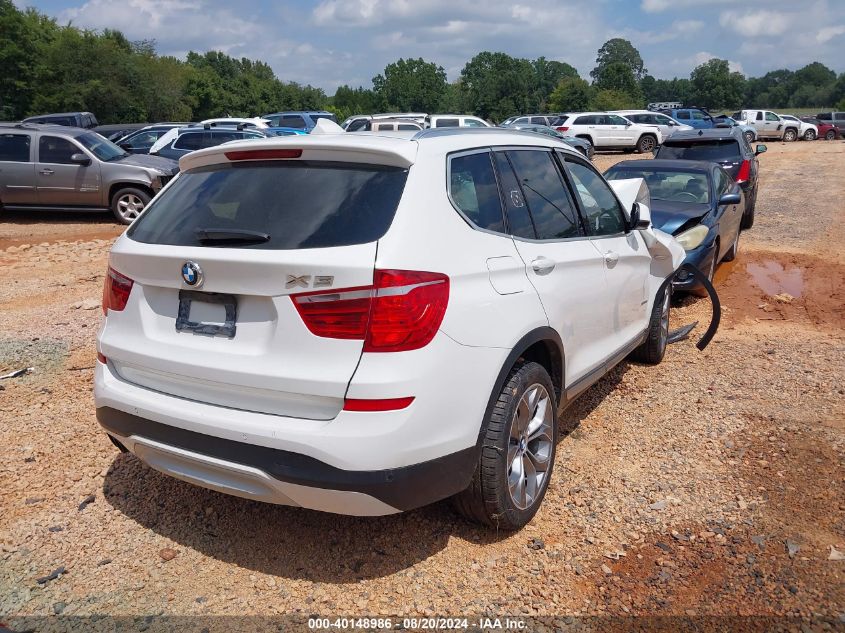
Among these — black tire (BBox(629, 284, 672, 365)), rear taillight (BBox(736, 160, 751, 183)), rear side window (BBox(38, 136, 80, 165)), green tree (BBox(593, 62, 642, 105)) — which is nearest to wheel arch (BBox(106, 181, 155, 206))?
rear side window (BBox(38, 136, 80, 165))

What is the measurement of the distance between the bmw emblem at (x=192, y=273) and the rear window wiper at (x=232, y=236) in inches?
5.0

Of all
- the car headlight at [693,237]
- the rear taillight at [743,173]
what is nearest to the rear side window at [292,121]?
the rear taillight at [743,173]

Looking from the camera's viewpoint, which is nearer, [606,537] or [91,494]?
[606,537]

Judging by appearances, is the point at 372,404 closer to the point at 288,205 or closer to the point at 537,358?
the point at 288,205

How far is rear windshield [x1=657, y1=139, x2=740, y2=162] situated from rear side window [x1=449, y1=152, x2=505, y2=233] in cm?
943

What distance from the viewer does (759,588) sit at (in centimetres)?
290

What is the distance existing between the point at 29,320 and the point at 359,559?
208 inches

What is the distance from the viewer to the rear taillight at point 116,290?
122 inches

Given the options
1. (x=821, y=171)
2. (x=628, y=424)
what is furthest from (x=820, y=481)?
(x=821, y=171)

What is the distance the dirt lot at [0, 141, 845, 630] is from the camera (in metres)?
2.86

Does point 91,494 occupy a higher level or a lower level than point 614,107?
lower

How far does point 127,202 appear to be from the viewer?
12.9m

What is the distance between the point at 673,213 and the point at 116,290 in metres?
6.64

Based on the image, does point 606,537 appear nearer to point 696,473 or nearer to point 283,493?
point 696,473
